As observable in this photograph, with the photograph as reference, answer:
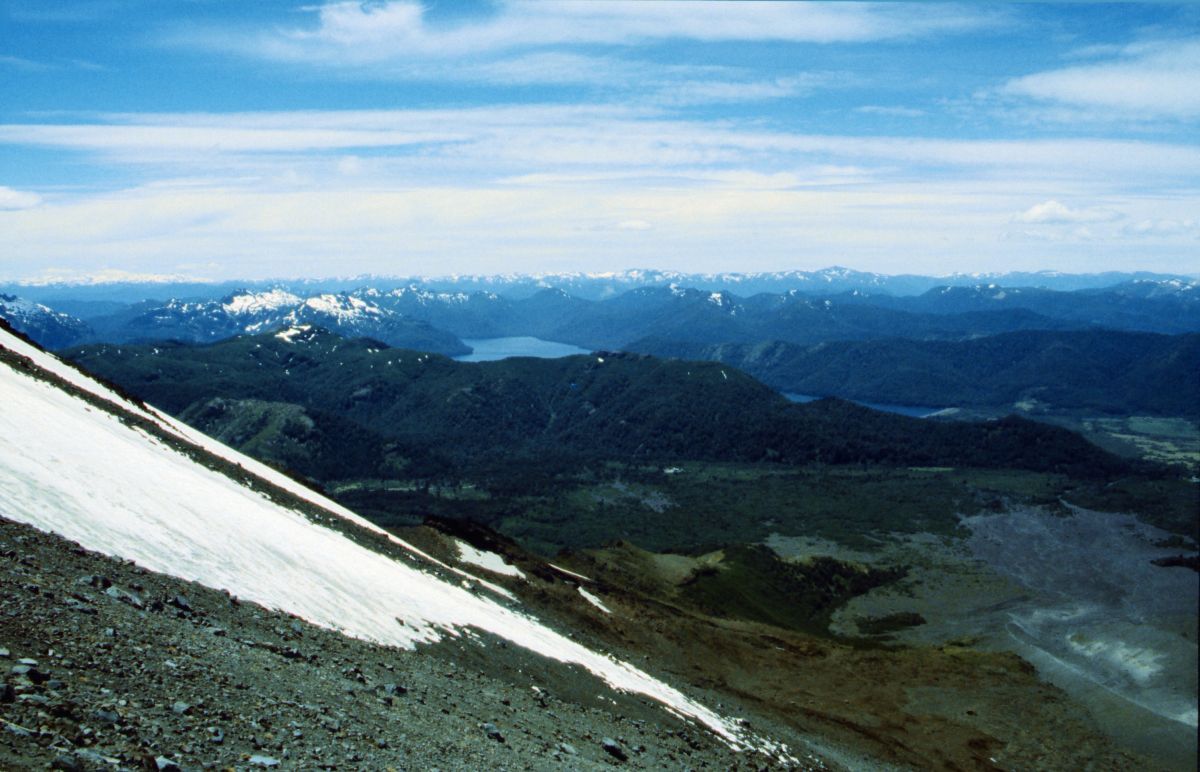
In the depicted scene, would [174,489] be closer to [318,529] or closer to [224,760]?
[318,529]

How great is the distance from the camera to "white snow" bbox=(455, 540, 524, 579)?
61469mm

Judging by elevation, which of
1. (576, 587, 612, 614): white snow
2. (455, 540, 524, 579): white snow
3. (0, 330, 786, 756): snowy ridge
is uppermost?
(0, 330, 786, 756): snowy ridge

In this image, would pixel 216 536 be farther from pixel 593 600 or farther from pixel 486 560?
pixel 593 600

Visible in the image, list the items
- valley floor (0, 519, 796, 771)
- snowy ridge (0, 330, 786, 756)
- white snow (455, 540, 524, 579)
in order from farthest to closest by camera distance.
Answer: white snow (455, 540, 524, 579) < snowy ridge (0, 330, 786, 756) < valley floor (0, 519, 796, 771)

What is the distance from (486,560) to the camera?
6328cm

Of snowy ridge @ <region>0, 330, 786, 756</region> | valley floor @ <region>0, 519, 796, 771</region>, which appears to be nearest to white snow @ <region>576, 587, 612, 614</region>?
snowy ridge @ <region>0, 330, 786, 756</region>

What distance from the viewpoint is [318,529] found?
42562mm

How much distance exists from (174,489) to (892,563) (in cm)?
15862

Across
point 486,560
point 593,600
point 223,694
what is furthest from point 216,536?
point 593,600

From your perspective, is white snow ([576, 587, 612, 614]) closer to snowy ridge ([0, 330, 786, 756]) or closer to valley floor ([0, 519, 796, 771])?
snowy ridge ([0, 330, 786, 756])

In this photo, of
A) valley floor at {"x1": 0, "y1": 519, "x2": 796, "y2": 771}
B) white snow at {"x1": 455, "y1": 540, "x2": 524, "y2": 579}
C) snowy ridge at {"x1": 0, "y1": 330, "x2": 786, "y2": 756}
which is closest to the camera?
valley floor at {"x1": 0, "y1": 519, "x2": 796, "y2": 771}

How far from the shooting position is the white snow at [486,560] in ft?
202

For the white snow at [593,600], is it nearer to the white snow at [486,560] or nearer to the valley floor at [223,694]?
the white snow at [486,560]

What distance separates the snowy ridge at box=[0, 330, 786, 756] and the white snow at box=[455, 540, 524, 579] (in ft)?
55.3
